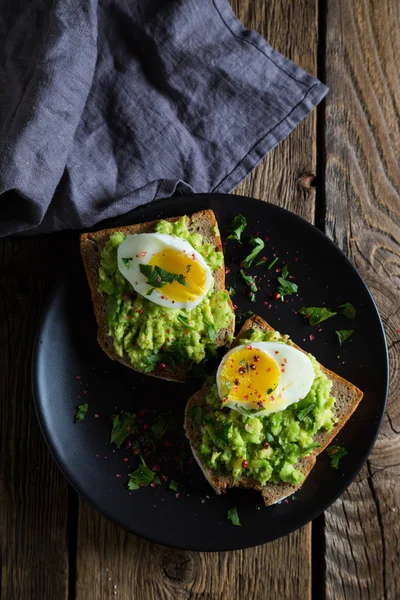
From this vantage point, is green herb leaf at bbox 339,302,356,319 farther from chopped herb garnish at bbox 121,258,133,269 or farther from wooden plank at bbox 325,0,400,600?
chopped herb garnish at bbox 121,258,133,269

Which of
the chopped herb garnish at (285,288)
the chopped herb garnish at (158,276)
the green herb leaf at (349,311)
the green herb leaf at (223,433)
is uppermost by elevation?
the green herb leaf at (349,311)

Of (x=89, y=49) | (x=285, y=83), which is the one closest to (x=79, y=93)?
(x=89, y=49)

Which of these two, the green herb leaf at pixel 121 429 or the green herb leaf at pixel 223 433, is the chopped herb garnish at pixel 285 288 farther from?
the green herb leaf at pixel 121 429

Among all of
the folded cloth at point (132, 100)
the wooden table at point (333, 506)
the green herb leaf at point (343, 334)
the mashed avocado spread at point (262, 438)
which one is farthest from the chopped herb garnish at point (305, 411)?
the folded cloth at point (132, 100)

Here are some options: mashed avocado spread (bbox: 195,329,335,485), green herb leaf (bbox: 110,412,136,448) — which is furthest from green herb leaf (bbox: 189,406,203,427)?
green herb leaf (bbox: 110,412,136,448)

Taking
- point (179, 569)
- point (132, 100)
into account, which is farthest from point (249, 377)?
point (132, 100)

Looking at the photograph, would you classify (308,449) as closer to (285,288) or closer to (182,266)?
(285,288)

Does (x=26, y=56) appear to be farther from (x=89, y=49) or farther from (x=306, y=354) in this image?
(x=306, y=354)
